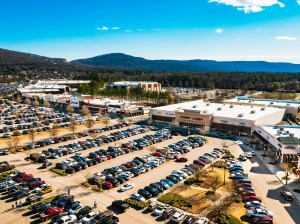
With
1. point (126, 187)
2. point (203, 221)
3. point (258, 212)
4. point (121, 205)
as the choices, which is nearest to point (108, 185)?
point (126, 187)

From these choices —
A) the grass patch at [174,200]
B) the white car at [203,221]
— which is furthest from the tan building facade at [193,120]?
the white car at [203,221]

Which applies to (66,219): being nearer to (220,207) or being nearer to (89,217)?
(89,217)

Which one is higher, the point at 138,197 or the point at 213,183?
the point at 213,183

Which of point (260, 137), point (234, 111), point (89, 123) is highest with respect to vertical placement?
point (234, 111)

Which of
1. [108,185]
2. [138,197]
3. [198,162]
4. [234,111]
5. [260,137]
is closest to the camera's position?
[138,197]

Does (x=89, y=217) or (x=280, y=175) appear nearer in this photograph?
(x=89, y=217)

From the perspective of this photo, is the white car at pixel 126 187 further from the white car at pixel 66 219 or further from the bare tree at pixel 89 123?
the bare tree at pixel 89 123

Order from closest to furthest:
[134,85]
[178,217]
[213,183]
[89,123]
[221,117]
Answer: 1. [178,217]
2. [213,183]
3. [221,117]
4. [89,123]
5. [134,85]

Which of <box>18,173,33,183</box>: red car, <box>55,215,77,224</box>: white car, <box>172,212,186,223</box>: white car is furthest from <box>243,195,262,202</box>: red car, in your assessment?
<box>18,173,33,183</box>: red car

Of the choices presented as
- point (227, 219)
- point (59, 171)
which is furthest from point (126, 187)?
point (227, 219)
